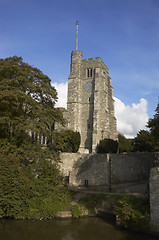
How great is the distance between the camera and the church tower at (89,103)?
128ft

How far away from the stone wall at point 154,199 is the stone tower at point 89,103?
22983mm

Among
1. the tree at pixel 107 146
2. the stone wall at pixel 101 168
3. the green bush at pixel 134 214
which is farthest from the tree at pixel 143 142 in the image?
the green bush at pixel 134 214

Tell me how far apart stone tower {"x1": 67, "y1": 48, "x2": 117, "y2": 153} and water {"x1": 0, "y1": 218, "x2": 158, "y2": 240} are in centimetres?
2194

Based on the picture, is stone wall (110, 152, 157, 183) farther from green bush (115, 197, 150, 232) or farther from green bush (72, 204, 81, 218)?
green bush (115, 197, 150, 232)

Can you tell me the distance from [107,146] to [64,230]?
75.7ft

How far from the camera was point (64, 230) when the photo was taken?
44.7ft

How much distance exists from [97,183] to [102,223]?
8.10m

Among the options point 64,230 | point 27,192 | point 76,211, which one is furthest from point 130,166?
point 27,192

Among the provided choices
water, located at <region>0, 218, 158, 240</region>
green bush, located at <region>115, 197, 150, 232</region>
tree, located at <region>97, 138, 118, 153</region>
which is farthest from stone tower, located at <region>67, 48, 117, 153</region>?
water, located at <region>0, 218, 158, 240</region>

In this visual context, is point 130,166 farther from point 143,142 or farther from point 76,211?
point 143,142

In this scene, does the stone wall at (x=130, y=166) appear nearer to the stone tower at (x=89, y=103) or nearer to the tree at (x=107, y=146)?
the tree at (x=107, y=146)

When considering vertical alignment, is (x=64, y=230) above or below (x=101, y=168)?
below

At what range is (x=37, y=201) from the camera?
1588 centimetres

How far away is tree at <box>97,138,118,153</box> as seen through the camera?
35656mm
